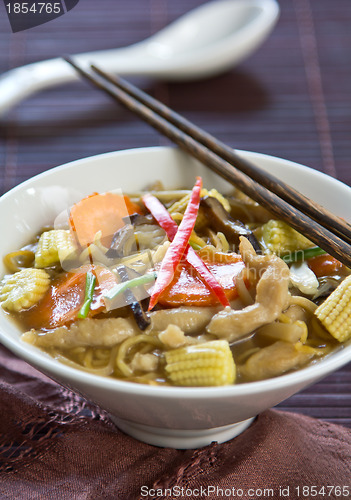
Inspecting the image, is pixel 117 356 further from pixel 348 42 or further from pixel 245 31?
pixel 348 42

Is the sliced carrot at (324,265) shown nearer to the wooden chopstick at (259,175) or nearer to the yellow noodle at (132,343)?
the wooden chopstick at (259,175)

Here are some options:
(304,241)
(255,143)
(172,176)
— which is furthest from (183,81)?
(304,241)

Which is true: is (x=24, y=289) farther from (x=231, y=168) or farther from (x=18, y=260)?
(x=231, y=168)

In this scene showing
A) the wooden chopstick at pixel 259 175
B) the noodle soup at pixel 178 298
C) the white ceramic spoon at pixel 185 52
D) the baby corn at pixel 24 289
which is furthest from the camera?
the white ceramic spoon at pixel 185 52

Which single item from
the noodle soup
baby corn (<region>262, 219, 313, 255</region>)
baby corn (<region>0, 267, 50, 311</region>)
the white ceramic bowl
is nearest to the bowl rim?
the white ceramic bowl

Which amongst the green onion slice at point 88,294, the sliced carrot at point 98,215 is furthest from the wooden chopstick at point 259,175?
the green onion slice at point 88,294
